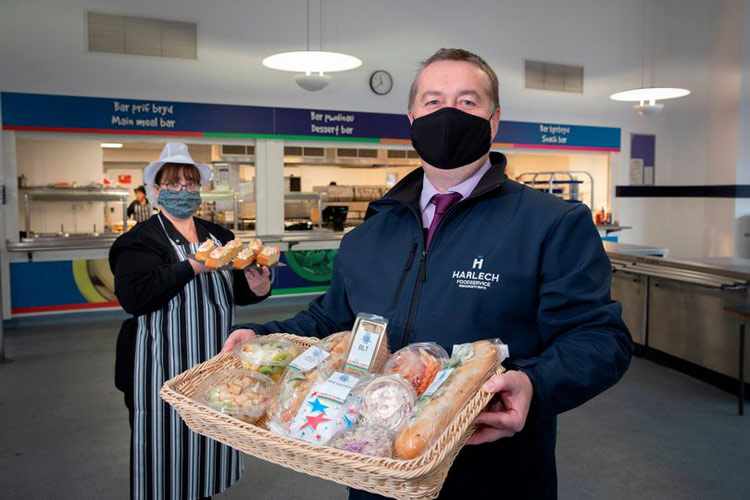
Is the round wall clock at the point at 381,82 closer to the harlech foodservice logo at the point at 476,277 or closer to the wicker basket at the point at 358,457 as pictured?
the harlech foodservice logo at the point at 476,277

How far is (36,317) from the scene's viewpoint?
7.00 meters

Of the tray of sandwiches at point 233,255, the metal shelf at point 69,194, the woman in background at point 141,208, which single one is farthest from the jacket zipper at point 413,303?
the woman in background at point 141,208

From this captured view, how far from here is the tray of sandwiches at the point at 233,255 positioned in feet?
8.01

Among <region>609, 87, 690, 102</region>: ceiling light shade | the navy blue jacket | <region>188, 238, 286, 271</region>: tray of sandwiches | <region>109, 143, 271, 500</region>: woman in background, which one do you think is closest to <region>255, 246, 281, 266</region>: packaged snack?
<region>188, 238, 286, 271</region>: tray of sandwiches

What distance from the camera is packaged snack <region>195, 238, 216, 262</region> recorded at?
2.44 m

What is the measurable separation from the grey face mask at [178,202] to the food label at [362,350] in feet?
5.39

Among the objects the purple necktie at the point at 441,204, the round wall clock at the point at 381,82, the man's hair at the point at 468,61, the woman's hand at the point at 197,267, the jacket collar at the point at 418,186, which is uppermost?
the round wall clock at the point at 381,82

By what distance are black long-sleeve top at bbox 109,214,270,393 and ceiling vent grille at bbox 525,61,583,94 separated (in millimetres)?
8241

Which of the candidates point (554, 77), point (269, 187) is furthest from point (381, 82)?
point (554, 77)

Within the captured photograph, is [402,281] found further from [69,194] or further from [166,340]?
[69,194]

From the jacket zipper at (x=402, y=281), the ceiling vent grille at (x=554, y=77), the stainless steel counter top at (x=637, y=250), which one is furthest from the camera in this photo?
the ceiling vent grille at (x=554, y=77)

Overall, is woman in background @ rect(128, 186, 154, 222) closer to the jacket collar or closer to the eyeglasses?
the eyeglasses

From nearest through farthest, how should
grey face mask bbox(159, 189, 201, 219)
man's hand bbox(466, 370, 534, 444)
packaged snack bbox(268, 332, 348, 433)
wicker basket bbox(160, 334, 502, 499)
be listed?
wicker basket bbox(160, 334, 502, 499), man's hand bbox(466, 370, 534, 444), packaged snack bbox(268, 332, 348, 433), grey face mask bbox(159, 189, 201, 219)

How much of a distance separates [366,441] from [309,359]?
30 cm
